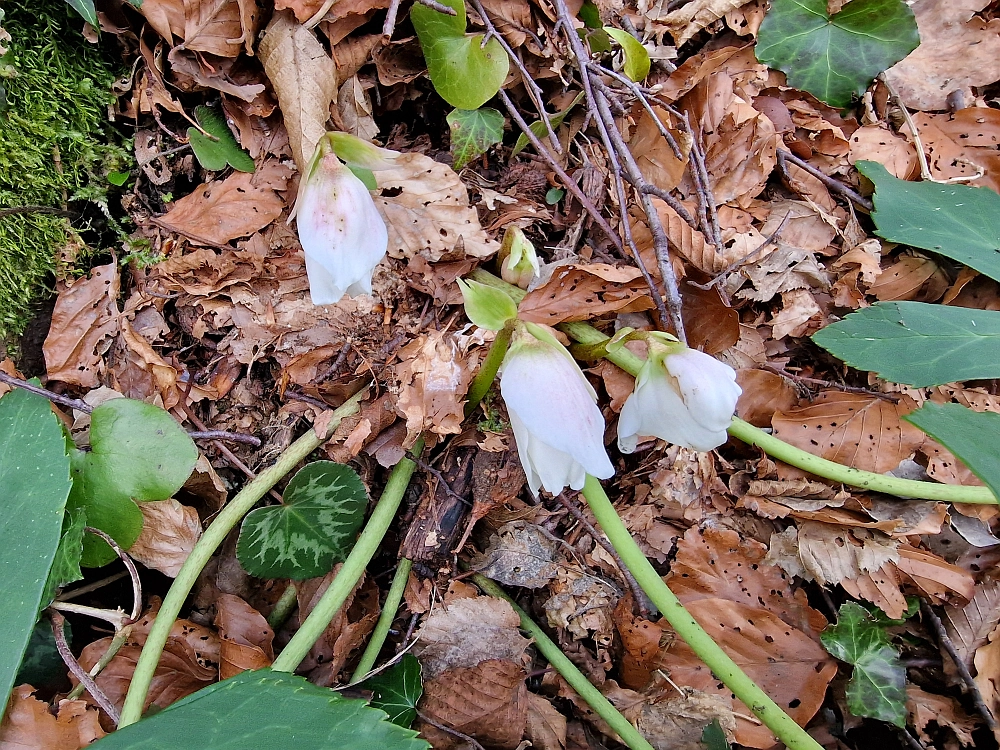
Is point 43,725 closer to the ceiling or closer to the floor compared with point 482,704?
closer to the ceiling

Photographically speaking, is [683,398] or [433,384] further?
[433,384]

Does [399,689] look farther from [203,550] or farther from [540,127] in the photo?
[540,127]

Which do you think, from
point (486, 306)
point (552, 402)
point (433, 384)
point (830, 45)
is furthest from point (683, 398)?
point (830, 45)

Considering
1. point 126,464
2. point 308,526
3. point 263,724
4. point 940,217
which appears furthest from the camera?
point 940,217

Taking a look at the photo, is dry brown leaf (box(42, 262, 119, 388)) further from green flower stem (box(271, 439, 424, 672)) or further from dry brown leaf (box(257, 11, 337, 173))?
green flower stem (box(271, 439, 424, 672))

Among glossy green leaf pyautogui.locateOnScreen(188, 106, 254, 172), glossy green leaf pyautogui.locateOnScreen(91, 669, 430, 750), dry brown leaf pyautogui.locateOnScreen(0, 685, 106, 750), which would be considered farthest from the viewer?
glossy green leaf pyautogui.locateOnScreen(188, 106, 254, 172)

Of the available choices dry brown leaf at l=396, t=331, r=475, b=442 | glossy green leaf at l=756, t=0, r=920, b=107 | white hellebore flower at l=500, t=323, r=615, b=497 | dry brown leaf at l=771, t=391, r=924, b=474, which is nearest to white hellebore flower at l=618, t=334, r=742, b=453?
white hellebore flower at l=500, t=323, r=615, b=497
